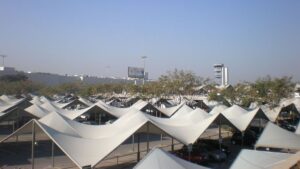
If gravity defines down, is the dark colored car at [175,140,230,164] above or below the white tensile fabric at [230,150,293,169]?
below

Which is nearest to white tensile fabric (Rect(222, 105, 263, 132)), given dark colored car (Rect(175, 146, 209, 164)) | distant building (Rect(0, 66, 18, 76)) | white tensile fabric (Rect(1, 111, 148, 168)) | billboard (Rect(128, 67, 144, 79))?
dark colored car (Rect(175, 146, 209, 164))

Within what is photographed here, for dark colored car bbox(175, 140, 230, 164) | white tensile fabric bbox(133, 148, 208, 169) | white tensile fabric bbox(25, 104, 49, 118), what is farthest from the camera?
white tensile fabric bbox(25, 104, 49, 118)

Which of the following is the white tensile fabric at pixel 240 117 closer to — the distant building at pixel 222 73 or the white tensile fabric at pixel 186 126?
the white tensile fabric at pixel 186 126

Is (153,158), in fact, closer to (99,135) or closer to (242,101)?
(99,135)

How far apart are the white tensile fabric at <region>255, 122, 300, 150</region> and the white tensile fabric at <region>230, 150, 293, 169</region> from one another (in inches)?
239

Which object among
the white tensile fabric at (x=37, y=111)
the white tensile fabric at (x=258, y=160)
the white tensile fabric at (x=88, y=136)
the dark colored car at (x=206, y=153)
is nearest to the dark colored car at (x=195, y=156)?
the dark colored car at (x=206, y=153)

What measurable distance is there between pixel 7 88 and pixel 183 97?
123 feet

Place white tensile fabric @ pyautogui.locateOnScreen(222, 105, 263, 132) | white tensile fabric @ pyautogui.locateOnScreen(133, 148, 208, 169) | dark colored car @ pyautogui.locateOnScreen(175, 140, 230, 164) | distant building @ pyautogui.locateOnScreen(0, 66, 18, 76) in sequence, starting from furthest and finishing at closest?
distant building @ pyautogui.locateOnScreen(0, 66, 18, 76) < white tensile fabric @ pyautogui.locateOnScreen(222, 105, 263, 132) < dark colored car @ pyautogui.locateOnScreen(175, 140, 230, 164) < white tensile fabric @ pyautogui.locateOnScreen(133, 148, 208, 169)

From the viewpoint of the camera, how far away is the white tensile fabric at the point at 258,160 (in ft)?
43.2

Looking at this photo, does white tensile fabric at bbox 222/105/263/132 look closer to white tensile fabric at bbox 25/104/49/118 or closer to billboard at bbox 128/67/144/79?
white tensile fabric at bbox 25/104/49/118

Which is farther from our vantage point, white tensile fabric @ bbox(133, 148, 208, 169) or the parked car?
the parked car

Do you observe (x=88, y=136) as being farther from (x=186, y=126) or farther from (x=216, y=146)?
(x=216, y=146)

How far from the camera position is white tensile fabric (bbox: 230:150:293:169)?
519 inches

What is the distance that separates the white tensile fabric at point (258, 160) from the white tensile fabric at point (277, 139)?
20.0 ft
